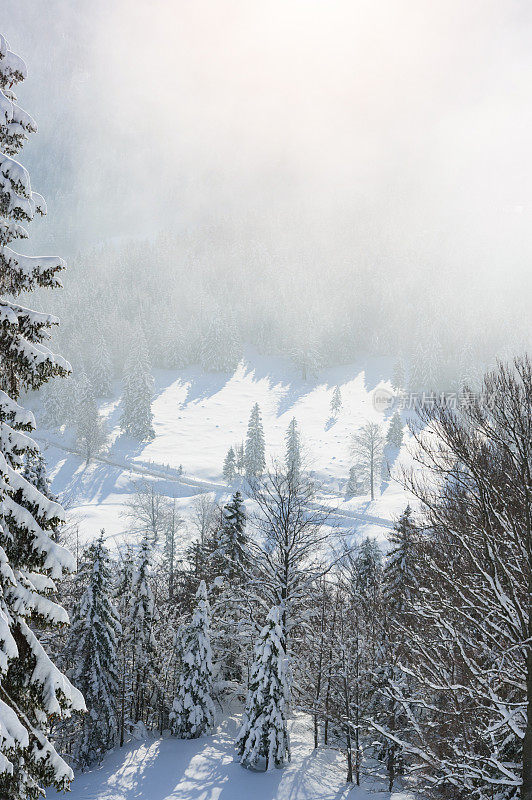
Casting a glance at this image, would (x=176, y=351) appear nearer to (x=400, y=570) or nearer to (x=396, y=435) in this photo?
(x=396, y=435)

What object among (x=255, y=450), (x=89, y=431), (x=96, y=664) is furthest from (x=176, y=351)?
(x=96, y=664)

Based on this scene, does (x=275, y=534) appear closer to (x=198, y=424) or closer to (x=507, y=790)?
(x=507, y=790)

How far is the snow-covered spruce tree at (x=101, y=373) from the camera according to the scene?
119 metres

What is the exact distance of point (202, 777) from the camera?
1680 centimetres

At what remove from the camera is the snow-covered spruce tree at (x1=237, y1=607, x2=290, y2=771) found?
16688 millimetres

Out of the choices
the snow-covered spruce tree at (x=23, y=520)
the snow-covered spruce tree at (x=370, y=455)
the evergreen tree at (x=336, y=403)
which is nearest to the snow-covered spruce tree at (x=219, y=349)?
the evergreen tree at (x=336, y=403)

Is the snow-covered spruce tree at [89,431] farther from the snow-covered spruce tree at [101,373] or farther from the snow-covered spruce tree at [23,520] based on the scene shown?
the snow-covered spruce tree at [23,520]

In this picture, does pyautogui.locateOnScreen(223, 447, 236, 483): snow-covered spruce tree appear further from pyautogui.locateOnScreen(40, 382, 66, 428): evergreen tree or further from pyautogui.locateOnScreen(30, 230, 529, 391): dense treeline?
pyautogui.locateOnScreen(30, 230, 529, 391): dense treeline

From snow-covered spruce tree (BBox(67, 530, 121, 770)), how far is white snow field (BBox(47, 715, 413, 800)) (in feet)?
3.28

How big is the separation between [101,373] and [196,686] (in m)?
109

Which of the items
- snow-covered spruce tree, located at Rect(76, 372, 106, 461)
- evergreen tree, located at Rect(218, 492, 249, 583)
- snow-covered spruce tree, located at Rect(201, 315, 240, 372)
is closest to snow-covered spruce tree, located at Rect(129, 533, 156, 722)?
evergreen tree, located at Rect(218, 492, 249, 583)

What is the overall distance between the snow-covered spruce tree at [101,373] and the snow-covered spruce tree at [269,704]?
110m

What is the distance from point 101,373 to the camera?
12006 cm

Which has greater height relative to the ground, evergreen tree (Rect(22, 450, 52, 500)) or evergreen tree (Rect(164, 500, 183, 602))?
evergreen tree (Rect(164, 500, 183, 602))
